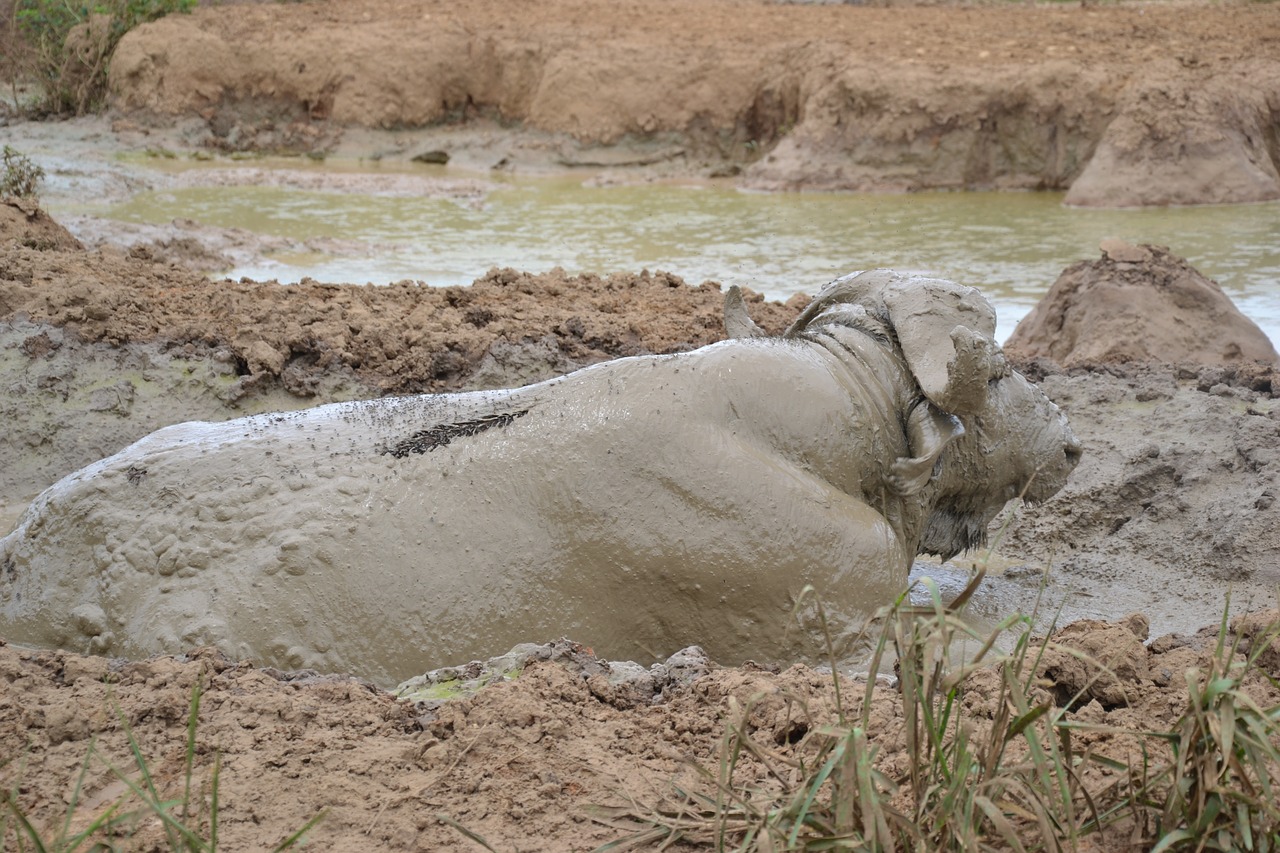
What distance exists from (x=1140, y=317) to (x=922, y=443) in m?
3.91

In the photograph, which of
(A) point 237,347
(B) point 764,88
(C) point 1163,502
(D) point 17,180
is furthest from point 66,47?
(C) point 1163,502

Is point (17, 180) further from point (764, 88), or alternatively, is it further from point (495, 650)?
point (764, 88)

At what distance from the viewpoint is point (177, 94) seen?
20.1m

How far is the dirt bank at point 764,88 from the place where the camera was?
15.7m

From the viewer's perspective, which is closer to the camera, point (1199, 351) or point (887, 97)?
point (1199, 351)

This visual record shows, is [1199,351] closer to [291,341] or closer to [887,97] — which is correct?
[291,341]

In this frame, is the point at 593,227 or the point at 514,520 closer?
the point at 514,520

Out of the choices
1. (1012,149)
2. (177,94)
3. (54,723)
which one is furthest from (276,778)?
(177,94)

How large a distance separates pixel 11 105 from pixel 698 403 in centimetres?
2020

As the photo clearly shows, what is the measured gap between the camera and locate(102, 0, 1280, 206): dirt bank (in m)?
15.7

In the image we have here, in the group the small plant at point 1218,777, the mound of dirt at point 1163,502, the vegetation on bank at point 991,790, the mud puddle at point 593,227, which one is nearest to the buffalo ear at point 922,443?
the mound of dirt at point 1163,502

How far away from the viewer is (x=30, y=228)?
814cm

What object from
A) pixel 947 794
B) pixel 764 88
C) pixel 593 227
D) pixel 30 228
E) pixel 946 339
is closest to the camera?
pixel 947 794

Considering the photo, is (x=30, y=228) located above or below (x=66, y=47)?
below
